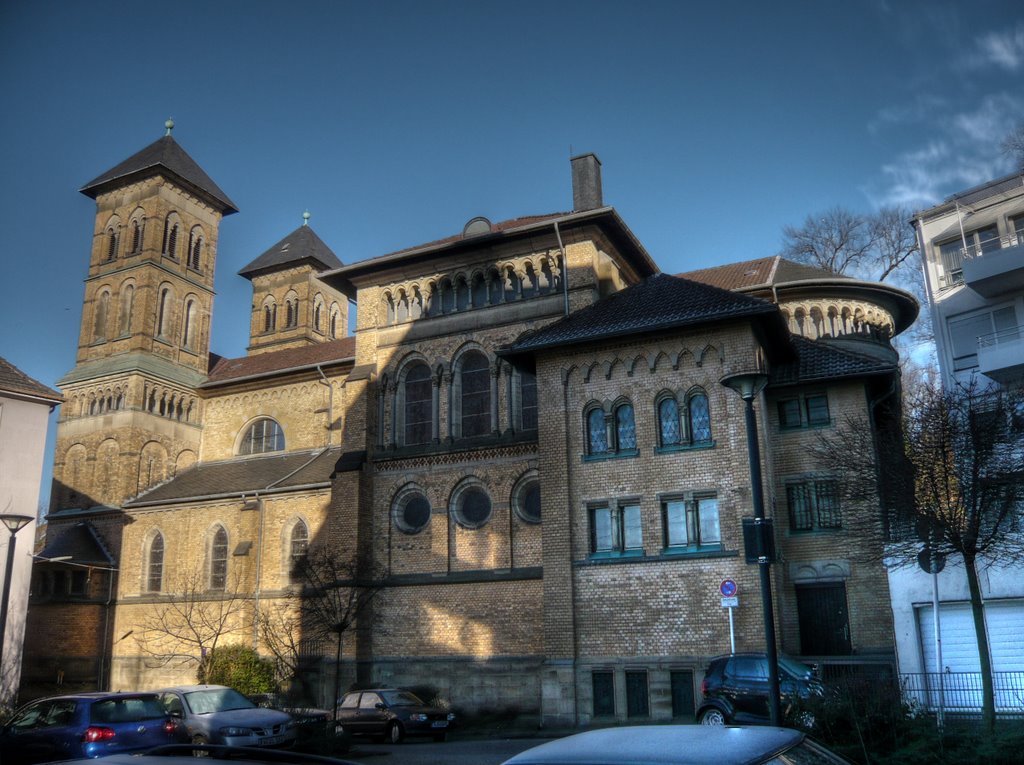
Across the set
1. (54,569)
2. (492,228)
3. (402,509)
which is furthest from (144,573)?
(492,228)

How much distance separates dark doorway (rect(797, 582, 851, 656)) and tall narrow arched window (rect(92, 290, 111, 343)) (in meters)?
35.6

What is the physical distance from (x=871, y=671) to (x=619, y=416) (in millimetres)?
8901

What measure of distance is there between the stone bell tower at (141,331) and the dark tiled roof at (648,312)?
22.1 metres

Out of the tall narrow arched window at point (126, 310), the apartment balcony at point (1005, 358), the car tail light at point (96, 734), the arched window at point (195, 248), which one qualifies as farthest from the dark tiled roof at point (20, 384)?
the apartment balcony at point (1005, 358)

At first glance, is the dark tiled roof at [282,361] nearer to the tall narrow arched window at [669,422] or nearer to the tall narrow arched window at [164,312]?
the tall narrow arched window at [164,312]

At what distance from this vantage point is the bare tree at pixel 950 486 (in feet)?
47.8

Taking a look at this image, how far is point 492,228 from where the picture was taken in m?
31.8

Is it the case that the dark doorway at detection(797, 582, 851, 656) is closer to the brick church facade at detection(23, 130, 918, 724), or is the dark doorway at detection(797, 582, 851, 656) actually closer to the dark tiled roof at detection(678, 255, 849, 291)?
the brick church facade at detection(23, 130, 918, 724)

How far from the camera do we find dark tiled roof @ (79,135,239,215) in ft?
153

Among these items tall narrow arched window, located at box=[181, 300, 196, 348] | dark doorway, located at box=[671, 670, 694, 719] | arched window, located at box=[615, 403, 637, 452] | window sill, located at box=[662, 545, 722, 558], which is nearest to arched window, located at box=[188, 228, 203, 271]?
tall narrow arched window, located at box=[181, 300, 196, 348]

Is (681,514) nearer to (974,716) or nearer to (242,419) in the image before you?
(974,716)

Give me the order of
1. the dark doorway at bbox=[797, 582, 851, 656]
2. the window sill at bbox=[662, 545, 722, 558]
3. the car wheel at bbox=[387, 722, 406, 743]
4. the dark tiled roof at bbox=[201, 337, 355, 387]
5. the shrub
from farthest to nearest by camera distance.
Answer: the dark tiled roof at bbox=[201, 337, 355, 387]
the shrub
the dark doorway at bbox=[797, 582, 851, 656]
the window sill at bbox=[662, 545, 722, 558]
the car wheel at bbox=[387, 722, 406, 743]

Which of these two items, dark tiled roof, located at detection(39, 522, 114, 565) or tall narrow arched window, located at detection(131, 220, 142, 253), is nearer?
dark tiled roof, located at detection(39, 522, 114, 565)

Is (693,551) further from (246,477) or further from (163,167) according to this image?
(163,167)
